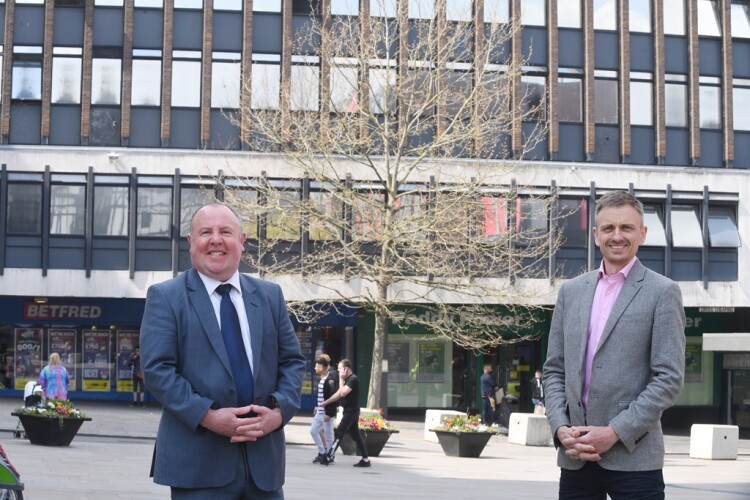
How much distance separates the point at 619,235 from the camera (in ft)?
18.4

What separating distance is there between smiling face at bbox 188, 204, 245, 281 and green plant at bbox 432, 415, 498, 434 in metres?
21.7

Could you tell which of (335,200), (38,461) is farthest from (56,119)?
(38,461)

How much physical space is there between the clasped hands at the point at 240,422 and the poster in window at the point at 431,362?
127ft

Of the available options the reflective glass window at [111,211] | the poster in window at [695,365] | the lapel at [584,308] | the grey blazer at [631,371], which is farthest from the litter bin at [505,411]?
the grey blazer at [631,371]

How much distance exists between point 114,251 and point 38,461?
19737 millimetres

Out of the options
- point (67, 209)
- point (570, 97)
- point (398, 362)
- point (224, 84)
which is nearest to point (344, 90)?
point (224, 84)

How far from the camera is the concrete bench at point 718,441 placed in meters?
30.9

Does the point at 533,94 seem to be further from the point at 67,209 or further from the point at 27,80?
the point at 27,80

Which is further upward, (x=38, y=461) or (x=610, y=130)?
(x=610, y=130)

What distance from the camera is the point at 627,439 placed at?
209 inches

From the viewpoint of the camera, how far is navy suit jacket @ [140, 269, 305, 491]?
17.1ft

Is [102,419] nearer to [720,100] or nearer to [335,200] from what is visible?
[335,200]

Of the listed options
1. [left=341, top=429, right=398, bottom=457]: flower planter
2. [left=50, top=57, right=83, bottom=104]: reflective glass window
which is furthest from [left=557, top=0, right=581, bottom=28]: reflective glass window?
[left=341, top=429, right=398, bottom=457]: flower planter

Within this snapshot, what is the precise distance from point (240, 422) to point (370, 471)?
1698cm
